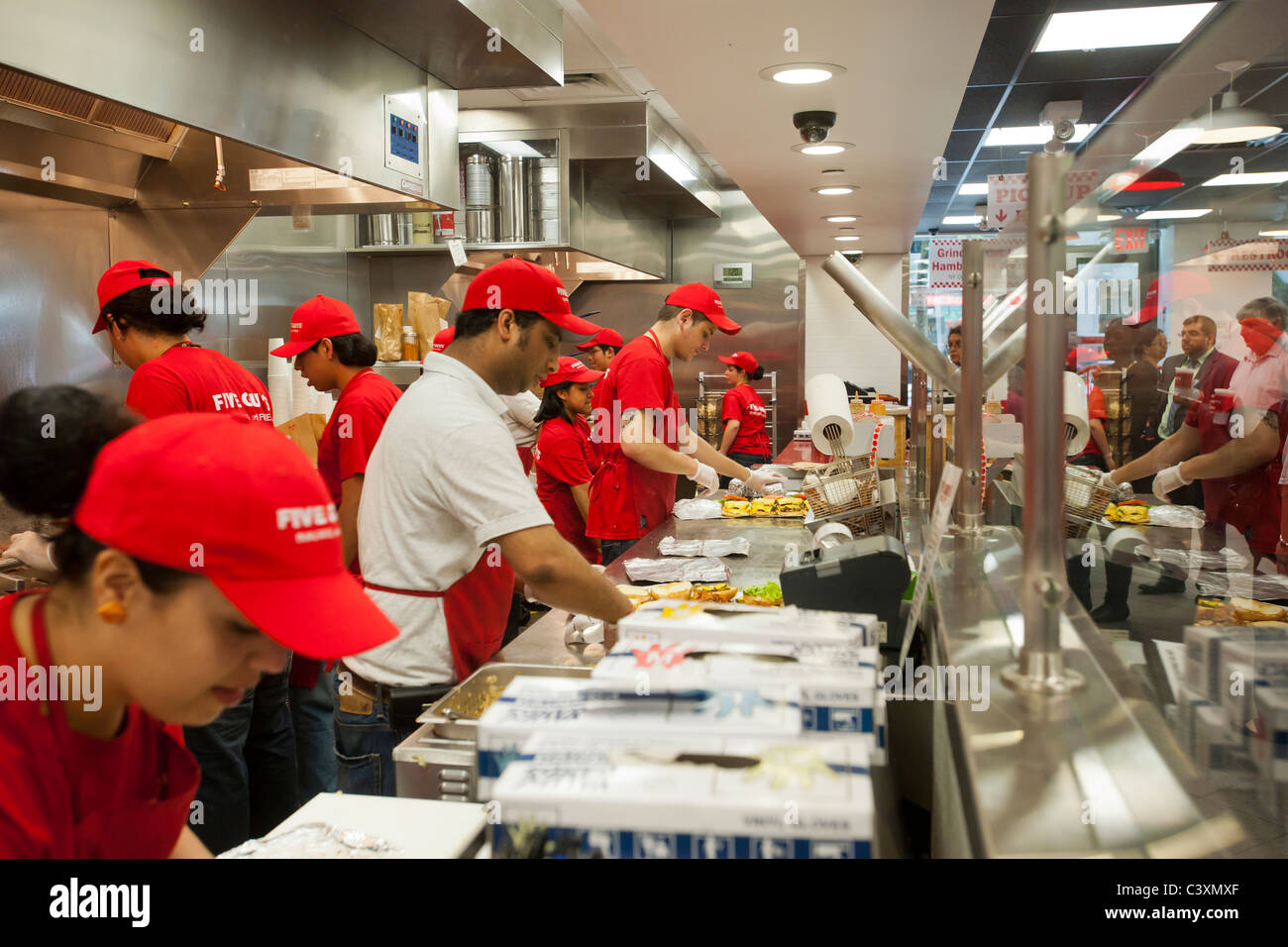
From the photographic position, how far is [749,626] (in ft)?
4.28

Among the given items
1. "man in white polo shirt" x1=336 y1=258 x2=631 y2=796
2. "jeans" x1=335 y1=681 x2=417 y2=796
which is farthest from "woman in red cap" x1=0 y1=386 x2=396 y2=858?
"jeans" x1=335 y1=681 x2=417 y2=796

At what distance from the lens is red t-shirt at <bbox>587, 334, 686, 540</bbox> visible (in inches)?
176

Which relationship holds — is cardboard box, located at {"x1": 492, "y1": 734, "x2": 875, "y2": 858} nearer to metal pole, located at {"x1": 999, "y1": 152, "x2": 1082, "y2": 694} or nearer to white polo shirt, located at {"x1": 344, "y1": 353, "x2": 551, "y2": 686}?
metal pole, located at {"x1": 999, "y1": 152, "x2": 1082, "y2": 694}

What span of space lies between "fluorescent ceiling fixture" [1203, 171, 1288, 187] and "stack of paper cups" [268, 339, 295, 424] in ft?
18.3

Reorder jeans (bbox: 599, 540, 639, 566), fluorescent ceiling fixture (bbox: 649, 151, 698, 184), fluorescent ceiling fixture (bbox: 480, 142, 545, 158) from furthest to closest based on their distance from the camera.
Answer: fluorescent ceiling fixture (bbox: 649, 151, 698, 184)
fluorescent ceiling fixture (bbox: 480, 142, 545, 158)
jeans (bbox: 599, 540, 639, 566)

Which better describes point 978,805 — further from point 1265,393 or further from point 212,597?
point 1265,393

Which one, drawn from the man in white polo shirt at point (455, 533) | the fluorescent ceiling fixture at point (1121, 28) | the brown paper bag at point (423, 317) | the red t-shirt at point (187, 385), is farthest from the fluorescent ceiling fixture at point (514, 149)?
the man in white polo shirt at point (455, 533)

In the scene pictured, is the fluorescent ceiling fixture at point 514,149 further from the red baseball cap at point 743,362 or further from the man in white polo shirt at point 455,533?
the man in white polo shirt at point 455,533

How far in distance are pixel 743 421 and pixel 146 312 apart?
604cm

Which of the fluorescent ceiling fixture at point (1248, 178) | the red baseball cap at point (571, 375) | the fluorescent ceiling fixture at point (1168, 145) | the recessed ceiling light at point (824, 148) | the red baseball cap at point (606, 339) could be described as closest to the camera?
the red baseball cap at point (606, 339)

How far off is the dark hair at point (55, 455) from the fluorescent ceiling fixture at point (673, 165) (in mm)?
6007

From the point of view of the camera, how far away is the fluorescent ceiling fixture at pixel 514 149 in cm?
657

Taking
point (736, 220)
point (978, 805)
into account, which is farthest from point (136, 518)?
point (736, 220)
